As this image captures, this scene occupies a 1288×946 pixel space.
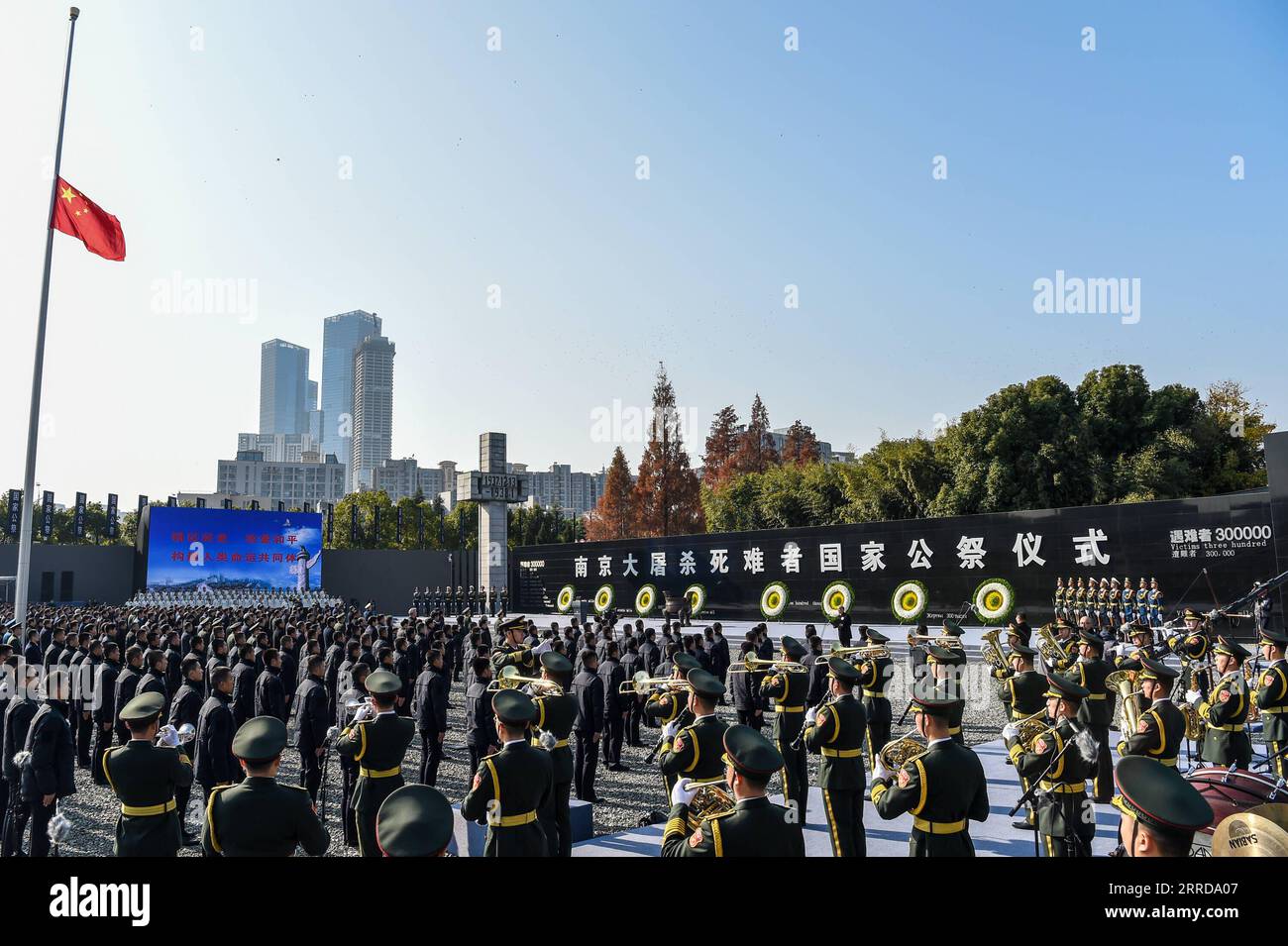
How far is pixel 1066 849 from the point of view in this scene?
5742 millimetres

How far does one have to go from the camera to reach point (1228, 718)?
7711 mm

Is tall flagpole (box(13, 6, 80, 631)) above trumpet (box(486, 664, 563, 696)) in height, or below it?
above

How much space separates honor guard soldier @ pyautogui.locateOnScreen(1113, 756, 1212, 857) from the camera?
10.9ft

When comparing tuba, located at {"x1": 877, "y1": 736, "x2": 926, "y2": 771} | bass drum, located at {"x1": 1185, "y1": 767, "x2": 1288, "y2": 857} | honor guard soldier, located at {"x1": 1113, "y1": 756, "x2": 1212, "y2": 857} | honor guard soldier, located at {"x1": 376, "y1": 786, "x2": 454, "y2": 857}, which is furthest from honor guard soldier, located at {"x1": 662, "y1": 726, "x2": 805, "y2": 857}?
bass drum, located at {"x1": 1185, "y1": 767, "x2": 1288, "y2": 857}

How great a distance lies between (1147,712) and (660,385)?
209 feet

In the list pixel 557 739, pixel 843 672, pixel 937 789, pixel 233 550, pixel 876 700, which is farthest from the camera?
pixel 233 550

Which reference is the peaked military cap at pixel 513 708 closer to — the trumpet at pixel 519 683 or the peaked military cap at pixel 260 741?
the peaked military cap at pixel 260 741

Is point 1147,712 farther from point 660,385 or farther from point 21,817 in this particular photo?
point 660,385

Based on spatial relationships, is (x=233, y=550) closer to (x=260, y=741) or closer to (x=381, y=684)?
(x=381, y=684)

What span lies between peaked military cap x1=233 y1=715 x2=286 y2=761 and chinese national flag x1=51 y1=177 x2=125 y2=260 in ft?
56.8

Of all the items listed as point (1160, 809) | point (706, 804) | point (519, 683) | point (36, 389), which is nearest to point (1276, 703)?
point (1160, 809)

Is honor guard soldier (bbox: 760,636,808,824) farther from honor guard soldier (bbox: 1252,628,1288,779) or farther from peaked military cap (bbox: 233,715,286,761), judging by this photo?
peaked military cap (bbox: 233,715,286,761)

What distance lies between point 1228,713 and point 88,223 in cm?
2149
